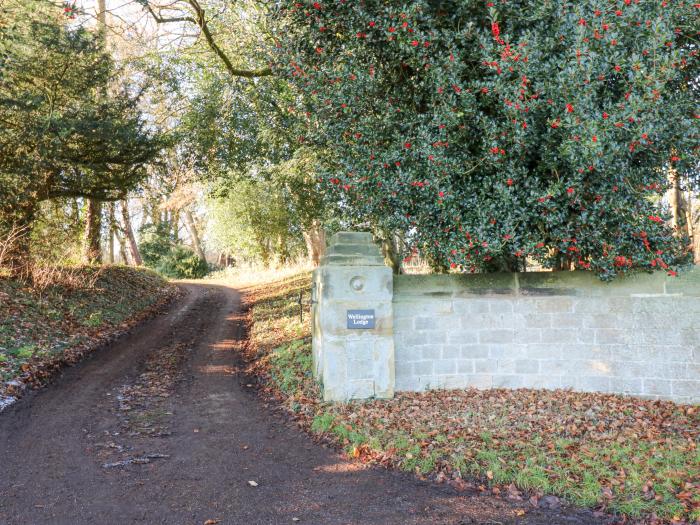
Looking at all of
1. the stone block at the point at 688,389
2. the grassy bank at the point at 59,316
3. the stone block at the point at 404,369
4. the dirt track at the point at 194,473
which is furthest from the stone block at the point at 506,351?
the grassy bank at the point at 59,316

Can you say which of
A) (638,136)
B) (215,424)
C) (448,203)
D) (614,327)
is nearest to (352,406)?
(215,424)

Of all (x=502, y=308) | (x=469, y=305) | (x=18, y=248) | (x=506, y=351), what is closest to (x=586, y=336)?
(x=506, y=351)

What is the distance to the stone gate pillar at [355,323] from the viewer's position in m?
6.80

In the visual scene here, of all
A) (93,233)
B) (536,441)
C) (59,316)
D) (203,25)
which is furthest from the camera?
(93,233)

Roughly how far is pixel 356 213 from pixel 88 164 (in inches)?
325

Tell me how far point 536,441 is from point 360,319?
2550mm

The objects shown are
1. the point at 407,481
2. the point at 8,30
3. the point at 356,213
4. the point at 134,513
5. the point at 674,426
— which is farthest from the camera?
the point at 8,30

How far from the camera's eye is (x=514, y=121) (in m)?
5.97

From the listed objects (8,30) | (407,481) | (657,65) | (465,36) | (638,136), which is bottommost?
(407,481)

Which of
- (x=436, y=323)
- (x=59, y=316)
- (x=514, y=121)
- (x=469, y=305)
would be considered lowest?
(x=59, y=316)

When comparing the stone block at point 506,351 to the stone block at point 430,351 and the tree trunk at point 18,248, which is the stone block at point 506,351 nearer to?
the stone block at point 430,351

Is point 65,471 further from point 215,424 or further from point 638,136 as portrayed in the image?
point 638,136

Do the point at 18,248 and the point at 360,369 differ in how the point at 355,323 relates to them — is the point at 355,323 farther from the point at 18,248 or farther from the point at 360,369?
the point at 18,248

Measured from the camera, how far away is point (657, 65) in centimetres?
566
